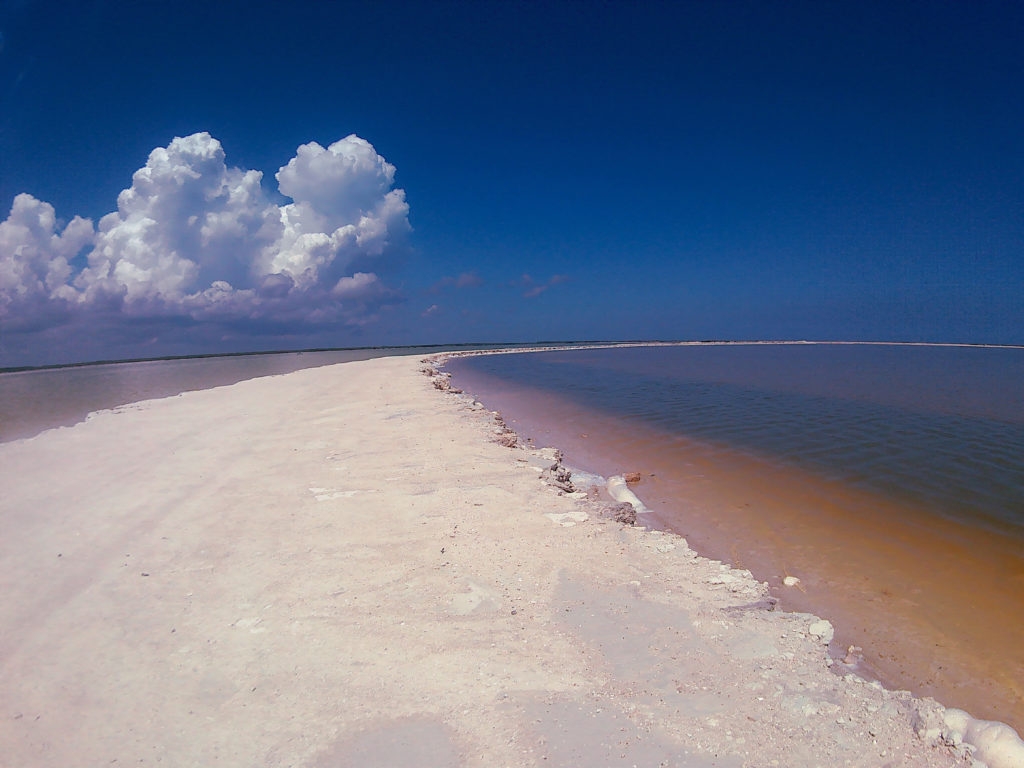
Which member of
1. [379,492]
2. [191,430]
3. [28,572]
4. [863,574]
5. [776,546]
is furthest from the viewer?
[191,430]

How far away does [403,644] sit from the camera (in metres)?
3.21

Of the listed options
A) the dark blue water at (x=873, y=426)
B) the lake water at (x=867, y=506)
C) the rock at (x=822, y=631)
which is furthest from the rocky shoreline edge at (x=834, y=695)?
the dark blue water at (x=873, y=426)

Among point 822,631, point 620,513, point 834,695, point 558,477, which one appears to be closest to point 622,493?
point 558,477

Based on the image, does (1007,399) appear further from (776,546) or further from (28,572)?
(28,572)

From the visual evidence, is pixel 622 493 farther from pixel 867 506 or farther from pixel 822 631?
pixel 822 631

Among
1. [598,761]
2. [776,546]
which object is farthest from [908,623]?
[598,761]

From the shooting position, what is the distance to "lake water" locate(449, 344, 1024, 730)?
367 cm

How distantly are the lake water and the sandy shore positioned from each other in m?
0.74

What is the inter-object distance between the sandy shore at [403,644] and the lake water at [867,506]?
739mm

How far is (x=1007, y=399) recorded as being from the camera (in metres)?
16.4

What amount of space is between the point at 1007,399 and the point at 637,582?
742 inches

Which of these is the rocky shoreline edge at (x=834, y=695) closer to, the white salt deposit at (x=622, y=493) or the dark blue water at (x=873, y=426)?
the white salt deposit at (x=622, y=493)

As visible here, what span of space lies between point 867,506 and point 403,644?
5964mm

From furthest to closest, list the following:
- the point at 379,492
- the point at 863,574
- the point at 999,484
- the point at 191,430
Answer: the point at 191,430
the point at 999,484
the point at 379,492
the point at 863,574
